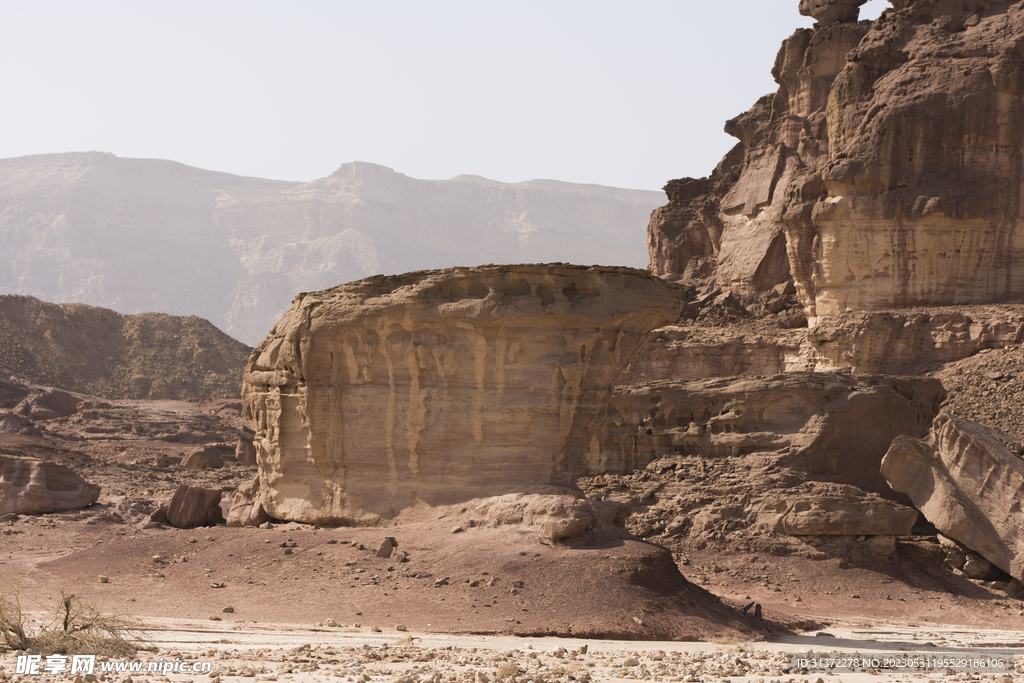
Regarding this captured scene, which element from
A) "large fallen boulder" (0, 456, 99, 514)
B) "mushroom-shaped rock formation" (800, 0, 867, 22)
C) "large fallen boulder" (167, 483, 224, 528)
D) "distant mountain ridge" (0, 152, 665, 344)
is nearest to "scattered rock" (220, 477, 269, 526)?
"large fallen boulder" (167, 483, 224, 528)

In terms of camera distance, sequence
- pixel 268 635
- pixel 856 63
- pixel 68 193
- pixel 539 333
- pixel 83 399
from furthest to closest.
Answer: pixel 68 193
pixel 83 399
pixel 856 63
pixel 539 333
pixel 268 635

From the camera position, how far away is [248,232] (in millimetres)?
163500

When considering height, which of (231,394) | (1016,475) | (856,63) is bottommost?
(231,394)

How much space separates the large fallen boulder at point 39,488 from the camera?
1753 centimetres

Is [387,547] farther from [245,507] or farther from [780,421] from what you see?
[780,421]

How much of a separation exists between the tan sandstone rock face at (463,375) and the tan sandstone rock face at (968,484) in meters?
4.88

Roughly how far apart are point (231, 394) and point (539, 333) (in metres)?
55.3

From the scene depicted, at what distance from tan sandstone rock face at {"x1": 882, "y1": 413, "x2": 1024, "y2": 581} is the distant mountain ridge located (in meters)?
119

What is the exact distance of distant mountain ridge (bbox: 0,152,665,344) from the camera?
145500 millimetres

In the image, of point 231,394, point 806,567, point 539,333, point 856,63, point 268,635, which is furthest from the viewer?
point 231,394

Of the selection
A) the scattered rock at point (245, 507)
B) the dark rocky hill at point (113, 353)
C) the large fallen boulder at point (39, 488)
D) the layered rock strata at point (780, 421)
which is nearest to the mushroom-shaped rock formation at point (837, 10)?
the layered rock strata at point (780, 421)

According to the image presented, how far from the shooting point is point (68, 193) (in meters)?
161

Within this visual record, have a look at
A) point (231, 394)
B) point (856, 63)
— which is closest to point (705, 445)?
point (856, 63)

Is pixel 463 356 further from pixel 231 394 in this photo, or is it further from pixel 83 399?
pixel 231 394
